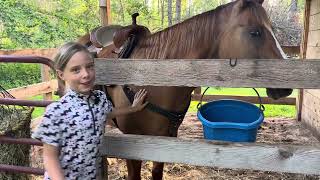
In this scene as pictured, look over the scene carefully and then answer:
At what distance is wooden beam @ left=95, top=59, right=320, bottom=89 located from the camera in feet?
5.52

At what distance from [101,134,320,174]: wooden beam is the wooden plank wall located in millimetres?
3782

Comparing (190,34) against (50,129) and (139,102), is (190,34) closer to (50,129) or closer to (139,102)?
(139,102)

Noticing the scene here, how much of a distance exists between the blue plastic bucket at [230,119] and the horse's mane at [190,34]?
507mm

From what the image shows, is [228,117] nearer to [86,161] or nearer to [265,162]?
[265,162]

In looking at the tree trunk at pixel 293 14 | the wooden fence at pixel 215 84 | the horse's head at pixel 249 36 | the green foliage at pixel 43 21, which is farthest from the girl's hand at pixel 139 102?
the tree trunk at pixel 293 14

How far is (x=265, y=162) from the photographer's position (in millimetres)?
1763

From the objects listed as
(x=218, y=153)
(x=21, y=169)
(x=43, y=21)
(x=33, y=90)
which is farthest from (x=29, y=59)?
(x=43, y=21)

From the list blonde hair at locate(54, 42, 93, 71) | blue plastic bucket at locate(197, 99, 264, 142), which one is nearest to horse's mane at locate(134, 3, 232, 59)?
blue plastic bucket at locate(197, 99, 264, 142)

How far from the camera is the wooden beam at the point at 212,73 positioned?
1684 mm

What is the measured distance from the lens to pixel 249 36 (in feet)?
7.42

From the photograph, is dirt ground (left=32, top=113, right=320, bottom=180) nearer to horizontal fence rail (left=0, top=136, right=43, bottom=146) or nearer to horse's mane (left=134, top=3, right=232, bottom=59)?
horizontal fence rail (left=0, top=136, right=43, bottom=146)

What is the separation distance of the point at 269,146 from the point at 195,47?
102 centimetres

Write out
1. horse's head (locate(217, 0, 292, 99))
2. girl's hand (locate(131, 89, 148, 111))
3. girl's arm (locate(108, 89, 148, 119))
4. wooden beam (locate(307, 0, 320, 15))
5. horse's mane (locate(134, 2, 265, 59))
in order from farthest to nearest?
wooden beam (locate(307, 0, 320, 15)) → horse's mane (locate(134, 2, 265, 59)) → horse's head (locate(217, 0, 292, 99)) → girl's hand (locate(131, 89, 148, 111)) → girl's arm (locate(108, 89, 148, 119))

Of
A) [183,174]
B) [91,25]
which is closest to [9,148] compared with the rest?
[183,174]
